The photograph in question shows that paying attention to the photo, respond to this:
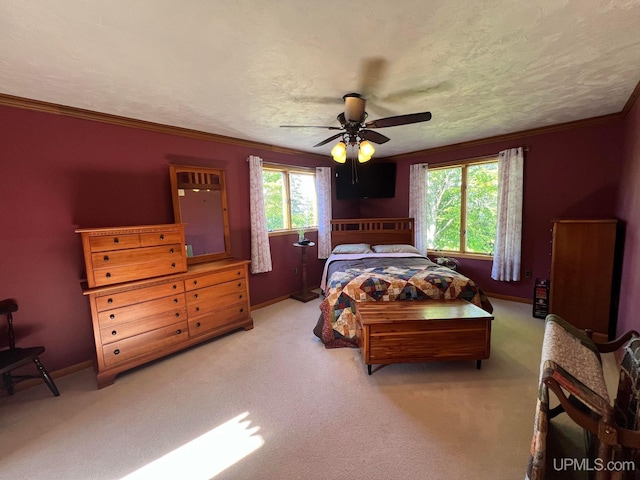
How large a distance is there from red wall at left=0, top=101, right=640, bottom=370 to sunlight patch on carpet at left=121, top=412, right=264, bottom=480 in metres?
1.71

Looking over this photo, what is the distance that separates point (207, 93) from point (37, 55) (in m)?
1.02

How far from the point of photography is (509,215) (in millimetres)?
3852

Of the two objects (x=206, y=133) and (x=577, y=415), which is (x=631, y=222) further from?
(x=206, y=133)

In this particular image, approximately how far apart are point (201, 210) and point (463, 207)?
4064 millimetres

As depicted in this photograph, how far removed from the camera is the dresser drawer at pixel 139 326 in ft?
7.75

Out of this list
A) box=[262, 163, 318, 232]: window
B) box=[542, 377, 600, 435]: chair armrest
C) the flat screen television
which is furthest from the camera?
the flat screen television

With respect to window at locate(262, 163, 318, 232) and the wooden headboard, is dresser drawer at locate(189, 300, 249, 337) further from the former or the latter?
the wooden headboard

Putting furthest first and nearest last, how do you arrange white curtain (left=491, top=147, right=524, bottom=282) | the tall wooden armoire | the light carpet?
white curtain (left=491, top=147, right=524, bottom=282) → the tall wooden armoire → the light carpet

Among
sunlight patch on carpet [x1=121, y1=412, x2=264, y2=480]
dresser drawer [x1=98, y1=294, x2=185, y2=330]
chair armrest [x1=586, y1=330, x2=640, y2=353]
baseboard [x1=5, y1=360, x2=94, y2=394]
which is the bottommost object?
sunlight patch on carpet [x1=121, y1=412, x2=264, y2=480]

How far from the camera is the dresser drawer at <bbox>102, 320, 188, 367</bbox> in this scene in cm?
239

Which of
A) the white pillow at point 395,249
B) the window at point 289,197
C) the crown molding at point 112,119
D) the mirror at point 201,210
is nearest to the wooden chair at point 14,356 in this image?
the mirror at point 201,210

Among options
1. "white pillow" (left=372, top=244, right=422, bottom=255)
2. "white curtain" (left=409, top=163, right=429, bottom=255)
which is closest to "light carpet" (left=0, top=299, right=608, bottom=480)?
"white pillow" (left=372, top=244, right=422, bottom=255)

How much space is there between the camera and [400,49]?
1.69m

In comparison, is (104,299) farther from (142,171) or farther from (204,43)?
(204,43)
